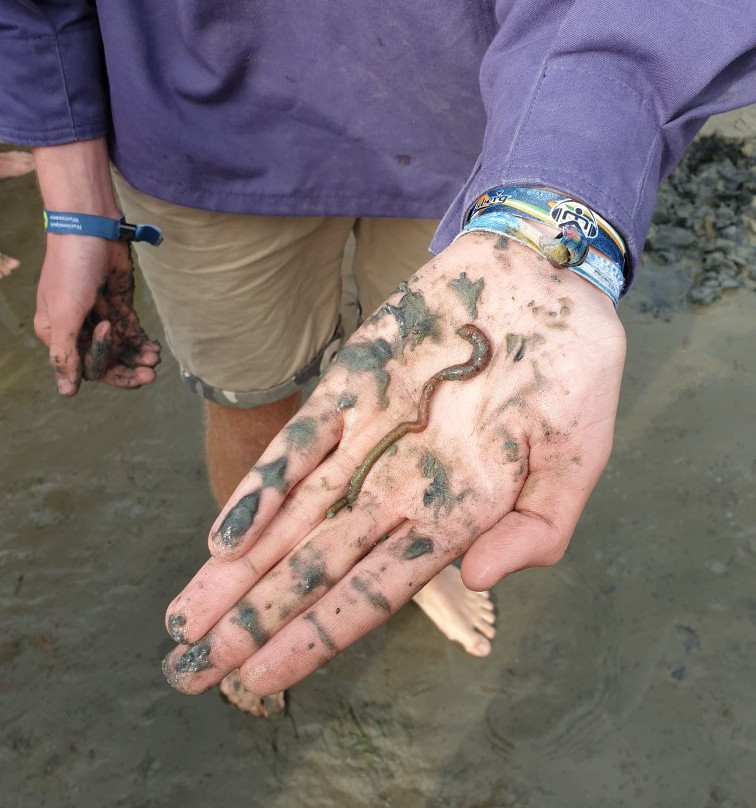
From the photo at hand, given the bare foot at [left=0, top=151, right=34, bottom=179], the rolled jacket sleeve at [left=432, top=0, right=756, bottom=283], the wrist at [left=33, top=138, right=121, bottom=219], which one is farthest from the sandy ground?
the bare foot at [left=0, top=151, right=34, bottom=179]

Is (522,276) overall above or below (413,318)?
above

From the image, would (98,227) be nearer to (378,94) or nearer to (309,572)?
(378,94)

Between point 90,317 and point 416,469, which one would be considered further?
point 90,317

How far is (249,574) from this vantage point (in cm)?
171

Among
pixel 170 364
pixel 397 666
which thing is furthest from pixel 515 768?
pixel 170 364

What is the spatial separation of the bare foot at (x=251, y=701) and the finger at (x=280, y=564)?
131cm

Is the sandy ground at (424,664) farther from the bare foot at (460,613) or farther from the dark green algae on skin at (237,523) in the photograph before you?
the dark green algae on skin at (237,523)

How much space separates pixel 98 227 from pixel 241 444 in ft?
3.27

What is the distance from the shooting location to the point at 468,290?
5.66 feet

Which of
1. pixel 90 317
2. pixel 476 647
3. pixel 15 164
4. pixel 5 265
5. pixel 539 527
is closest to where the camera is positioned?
pixel 539 527

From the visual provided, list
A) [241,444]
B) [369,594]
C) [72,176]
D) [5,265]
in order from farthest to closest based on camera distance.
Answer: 1. [5,265]
2. [241,444]
3. [72,176]
4. [369,594]

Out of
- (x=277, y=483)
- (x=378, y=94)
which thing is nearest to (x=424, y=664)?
(x=277, y=483)

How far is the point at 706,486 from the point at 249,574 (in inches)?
96.9

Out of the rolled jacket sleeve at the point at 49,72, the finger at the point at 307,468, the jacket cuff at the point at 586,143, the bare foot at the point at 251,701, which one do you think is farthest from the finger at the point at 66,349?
the bare foot at the point at 251,701
